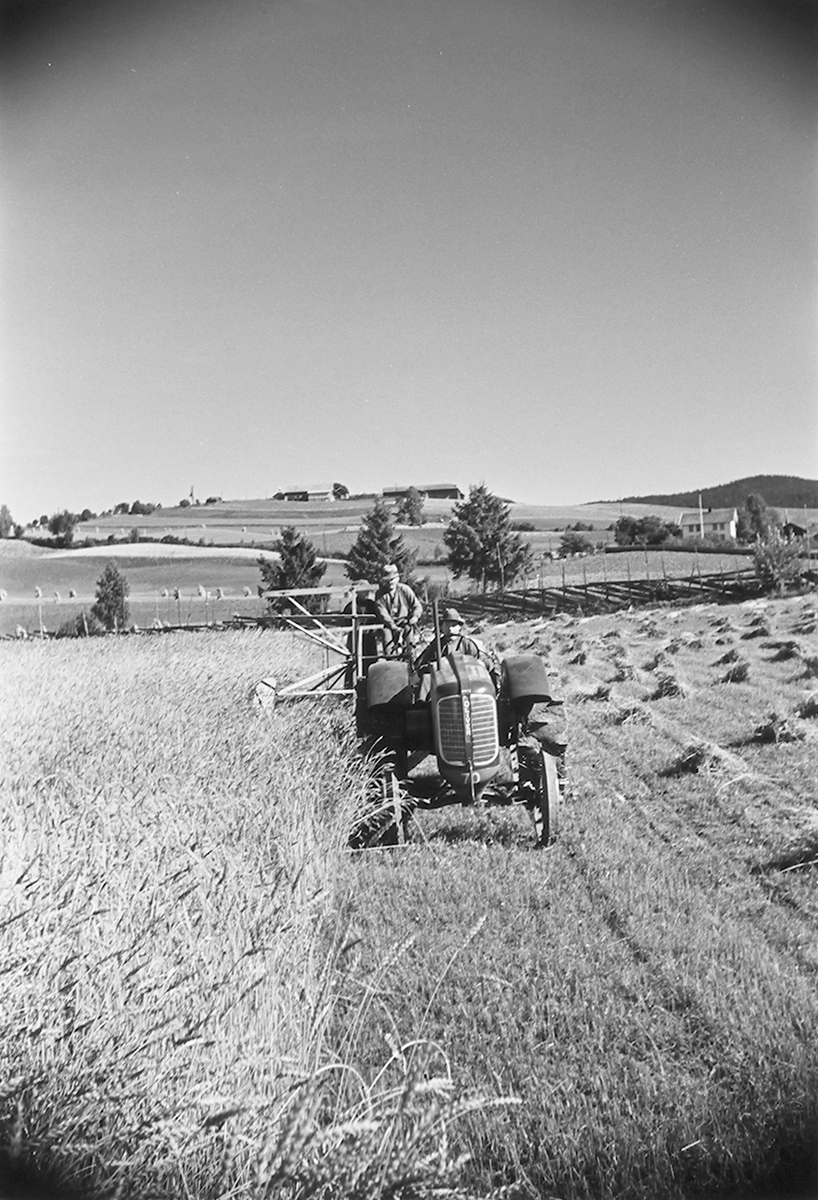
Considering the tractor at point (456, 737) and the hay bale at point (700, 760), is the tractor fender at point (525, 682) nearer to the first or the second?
the tractor at point (456, 737)

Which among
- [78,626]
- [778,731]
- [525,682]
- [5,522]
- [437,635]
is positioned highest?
[5,522]

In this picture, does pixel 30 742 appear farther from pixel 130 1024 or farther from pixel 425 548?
pixel 425 548

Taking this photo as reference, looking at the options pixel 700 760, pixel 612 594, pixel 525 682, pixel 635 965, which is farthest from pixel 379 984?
pixel 612 594

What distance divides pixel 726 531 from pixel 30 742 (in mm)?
6265

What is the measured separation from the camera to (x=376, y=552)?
6309 millimetres

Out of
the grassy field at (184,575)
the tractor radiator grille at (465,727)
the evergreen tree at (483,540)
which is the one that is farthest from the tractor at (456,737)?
the grassy field at (184,575)

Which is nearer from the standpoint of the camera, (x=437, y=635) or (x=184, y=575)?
(x=437, y=635)

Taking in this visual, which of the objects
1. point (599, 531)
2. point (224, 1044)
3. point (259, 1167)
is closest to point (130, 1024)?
point (224, 1044)

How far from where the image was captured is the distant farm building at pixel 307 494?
16.6ft

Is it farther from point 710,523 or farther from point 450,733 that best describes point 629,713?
point 450,733

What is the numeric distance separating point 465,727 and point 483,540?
2147mm

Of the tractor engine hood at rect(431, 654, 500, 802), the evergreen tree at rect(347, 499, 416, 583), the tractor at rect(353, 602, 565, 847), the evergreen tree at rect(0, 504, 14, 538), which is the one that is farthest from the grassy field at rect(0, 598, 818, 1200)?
the evergreen tree at rect(347, 499, 416, 583)

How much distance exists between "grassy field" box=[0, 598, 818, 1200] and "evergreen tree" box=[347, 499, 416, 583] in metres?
1.62

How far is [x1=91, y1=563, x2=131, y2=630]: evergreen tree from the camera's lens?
885 centimetres
